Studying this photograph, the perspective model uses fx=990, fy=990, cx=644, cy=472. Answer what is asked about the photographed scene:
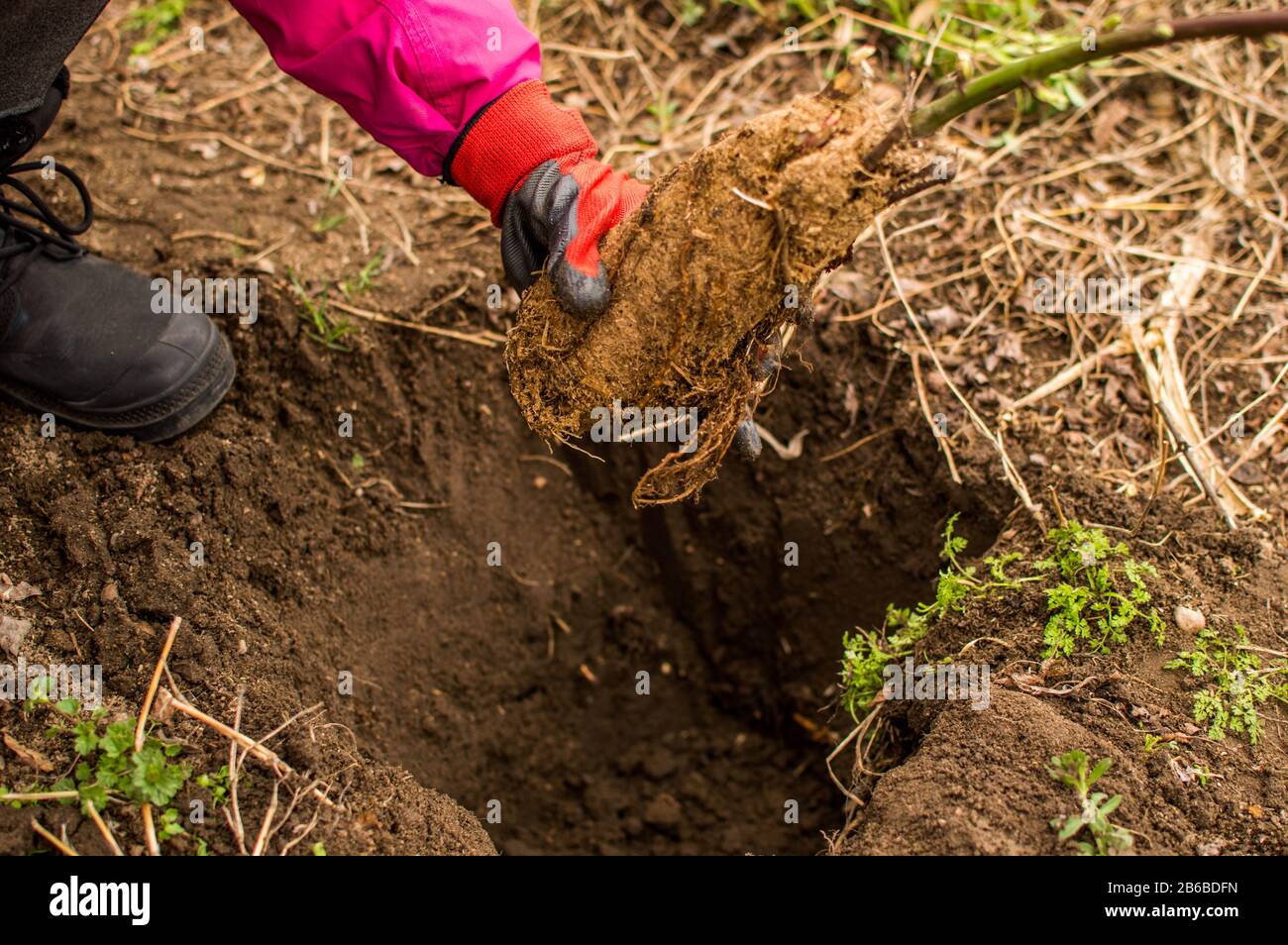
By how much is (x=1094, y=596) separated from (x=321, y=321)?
6.03 ft

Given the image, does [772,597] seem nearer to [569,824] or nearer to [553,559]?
[553,559]

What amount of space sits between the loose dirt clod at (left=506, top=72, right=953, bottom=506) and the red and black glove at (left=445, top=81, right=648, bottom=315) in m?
0.06

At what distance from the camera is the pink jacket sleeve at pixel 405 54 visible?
1820mm

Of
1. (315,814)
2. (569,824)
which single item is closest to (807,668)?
(569,824)

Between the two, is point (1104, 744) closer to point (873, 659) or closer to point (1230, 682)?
point (1230, 682)

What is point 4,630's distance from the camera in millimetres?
1783

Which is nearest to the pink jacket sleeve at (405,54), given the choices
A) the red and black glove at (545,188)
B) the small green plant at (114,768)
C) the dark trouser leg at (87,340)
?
the red and black glove at (545,188)

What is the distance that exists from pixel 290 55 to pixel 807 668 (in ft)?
6.30

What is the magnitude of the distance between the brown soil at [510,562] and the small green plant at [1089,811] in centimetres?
4

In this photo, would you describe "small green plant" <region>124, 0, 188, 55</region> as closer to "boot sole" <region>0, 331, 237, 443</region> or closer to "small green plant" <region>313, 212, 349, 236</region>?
"small green plant" <region>313, 212, 349, 236</region>

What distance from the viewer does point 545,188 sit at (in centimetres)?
189

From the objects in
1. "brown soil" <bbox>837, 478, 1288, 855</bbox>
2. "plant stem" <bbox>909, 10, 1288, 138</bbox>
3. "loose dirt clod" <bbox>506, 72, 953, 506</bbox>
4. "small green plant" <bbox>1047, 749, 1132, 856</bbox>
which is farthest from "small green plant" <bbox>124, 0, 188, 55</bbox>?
"small green plant" <bbox>1047, 749, 1132, 856</bbox>

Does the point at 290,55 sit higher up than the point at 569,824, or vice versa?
the point at 290,55

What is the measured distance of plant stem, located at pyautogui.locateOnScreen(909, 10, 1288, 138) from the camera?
1151 millimetres
